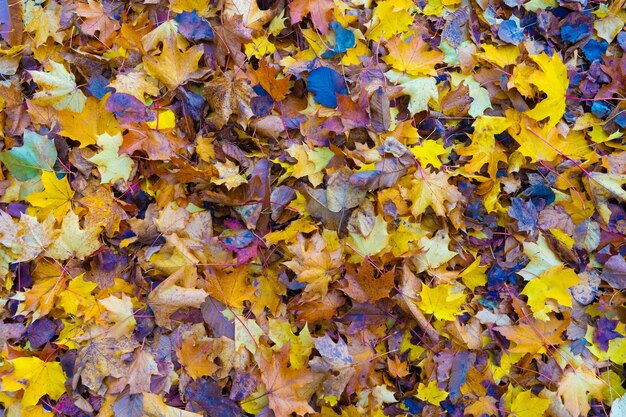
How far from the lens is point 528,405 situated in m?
1.56

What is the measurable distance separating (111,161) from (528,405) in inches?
61.4

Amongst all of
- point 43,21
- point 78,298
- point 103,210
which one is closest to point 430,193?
point 103,210

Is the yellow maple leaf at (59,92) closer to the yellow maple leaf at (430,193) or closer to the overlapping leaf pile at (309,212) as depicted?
the overlapping leaf pile at (309,212)

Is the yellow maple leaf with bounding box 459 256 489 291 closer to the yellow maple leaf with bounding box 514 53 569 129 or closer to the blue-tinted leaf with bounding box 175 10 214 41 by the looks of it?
the yellow maple leaf with bounding box 514 53 569 129

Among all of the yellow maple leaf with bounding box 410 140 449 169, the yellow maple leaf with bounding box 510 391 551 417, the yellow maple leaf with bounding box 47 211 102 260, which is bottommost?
the yellow maple leaf with bounding box 510 391 551 417

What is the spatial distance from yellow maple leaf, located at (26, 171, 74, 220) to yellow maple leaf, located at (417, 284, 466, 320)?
1.21 meters

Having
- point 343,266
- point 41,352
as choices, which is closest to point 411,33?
point 343,266

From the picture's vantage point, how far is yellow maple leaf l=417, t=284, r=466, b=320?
60.4 inches

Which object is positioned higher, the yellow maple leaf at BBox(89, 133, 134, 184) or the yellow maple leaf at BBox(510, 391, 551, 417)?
the yellow maple leaf at BBox(89, 133, 134, 184)

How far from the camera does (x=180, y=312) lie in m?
1.58

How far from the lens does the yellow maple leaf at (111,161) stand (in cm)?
164

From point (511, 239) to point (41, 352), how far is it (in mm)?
→ 1600

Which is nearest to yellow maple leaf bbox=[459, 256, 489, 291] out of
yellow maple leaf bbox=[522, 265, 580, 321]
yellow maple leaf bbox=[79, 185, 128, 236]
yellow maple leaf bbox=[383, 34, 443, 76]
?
yellow maple leaf bbox=[522, 265, 580, 321]

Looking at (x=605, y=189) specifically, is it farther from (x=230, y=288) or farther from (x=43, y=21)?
(x=43, y=21)
